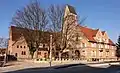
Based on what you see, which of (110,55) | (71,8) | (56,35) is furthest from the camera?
(110,55)

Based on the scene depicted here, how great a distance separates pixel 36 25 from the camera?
2640 inches

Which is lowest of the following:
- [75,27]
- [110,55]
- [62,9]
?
[110,55]

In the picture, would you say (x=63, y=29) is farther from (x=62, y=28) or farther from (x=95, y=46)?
(x=95, y=46)

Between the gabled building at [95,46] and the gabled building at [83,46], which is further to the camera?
the gabled building at [95,46]

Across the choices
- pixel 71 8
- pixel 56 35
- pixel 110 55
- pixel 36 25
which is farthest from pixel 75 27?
pixel 110 55

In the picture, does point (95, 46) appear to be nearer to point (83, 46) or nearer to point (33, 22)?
point (83, 46)

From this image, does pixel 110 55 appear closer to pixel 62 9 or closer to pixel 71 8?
pixel 71 8

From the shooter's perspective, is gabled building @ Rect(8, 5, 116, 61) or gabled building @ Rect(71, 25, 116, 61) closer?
gabled building @ Rect(8, 5, 116, 61)

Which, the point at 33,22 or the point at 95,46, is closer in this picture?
the point at 33,22

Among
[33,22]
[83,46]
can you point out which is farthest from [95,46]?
[33,22]

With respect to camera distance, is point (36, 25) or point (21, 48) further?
point (21, 48)

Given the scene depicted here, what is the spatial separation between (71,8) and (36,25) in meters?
25.8

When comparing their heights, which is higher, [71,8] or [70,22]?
[71,8]

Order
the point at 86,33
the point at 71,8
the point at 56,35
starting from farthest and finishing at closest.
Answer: the point at 86,33, the point at 71,8, the point at 56,35
